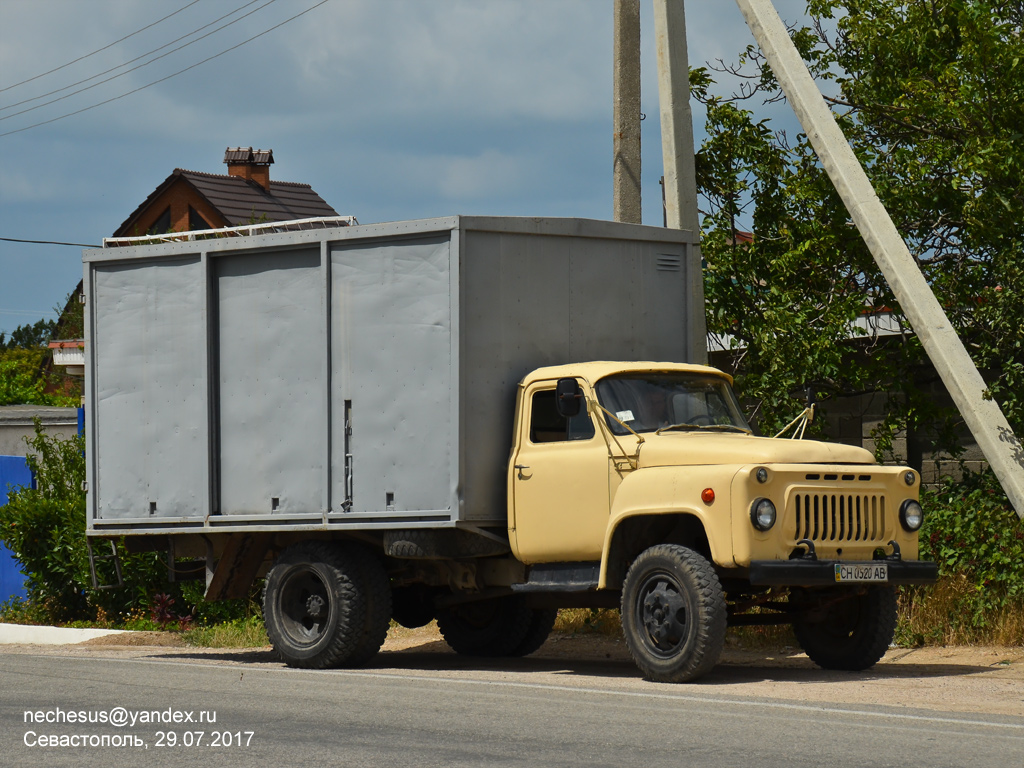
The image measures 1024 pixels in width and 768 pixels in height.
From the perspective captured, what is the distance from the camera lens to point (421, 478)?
456 inches

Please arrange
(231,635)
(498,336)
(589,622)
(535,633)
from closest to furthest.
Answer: (498,336) → (535,633) → (589,622) → (231,635)

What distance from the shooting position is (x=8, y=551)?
19.8 m

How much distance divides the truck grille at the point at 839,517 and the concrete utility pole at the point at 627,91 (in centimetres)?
603

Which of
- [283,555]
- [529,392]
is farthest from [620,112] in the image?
[283,555]

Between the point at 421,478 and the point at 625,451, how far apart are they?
1733mm

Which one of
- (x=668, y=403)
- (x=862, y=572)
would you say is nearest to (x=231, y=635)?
(x=668, y=403)

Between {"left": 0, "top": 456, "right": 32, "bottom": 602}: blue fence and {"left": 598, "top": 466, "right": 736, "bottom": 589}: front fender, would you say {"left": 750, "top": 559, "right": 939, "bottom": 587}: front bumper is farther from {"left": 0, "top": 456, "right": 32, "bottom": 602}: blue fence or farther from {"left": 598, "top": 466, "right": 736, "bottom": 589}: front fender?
{"left": 0, "top": 456, "right": 32, "bottom": 602}: blue fence

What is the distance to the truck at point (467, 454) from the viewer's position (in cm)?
1031

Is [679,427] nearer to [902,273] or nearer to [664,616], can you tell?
[664,616]

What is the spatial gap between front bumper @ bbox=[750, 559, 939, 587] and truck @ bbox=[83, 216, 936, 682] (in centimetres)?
2

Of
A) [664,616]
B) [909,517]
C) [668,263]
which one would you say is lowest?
[664,616]

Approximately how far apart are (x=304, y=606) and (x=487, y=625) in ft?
6.43

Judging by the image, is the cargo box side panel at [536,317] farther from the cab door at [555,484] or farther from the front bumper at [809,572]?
the front bumper at [809,572]

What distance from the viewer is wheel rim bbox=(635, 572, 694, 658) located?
1006 cm
